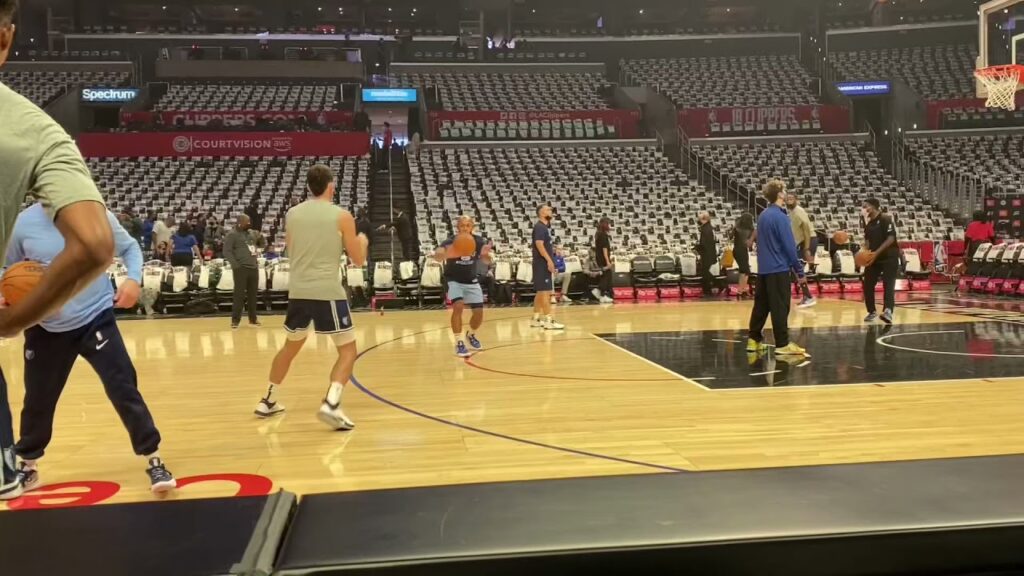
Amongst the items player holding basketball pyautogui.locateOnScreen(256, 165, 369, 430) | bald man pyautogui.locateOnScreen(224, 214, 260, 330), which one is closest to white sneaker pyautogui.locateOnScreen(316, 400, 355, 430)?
player holding basketball pyautogui.locateOnScreen(256, 165, 369, 430)

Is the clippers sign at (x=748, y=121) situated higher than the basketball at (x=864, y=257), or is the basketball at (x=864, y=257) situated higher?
the clippers sign at (x=748, y=121)

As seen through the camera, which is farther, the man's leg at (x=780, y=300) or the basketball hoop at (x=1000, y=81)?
the basketball hoop at (x=1000, y=81)

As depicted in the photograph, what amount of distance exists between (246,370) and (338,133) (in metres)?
16.4

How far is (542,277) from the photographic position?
943 centimetres

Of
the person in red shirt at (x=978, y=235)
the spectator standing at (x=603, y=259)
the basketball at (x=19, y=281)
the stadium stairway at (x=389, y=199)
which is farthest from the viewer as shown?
the stadium stairway at (x=389, y=199)

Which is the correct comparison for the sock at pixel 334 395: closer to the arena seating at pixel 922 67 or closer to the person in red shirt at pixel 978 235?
the person in red shirt at pixel 978 235

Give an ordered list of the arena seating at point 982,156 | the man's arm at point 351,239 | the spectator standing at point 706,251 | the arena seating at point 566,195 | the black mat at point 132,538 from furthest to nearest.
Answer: the arena seating at point 982,156 < the arena seating at point 566,195 < the spectator standing at point 706,251 < the man's arm at point 351,239 < the black mat at point 132,538

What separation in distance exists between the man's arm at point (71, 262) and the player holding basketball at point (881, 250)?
892cm

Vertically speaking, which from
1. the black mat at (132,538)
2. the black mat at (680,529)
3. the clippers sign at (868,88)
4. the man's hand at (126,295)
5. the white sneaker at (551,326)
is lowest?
the white sneaker at (551,326)

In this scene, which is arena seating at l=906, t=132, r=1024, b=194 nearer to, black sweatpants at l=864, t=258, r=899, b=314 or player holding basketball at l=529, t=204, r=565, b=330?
black sweatpants at l=864, t=258, r=899, b=314

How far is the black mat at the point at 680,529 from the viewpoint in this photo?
1661 mm

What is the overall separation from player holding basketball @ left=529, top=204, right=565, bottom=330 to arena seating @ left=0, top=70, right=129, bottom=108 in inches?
919

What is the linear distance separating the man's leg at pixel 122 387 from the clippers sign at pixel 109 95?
85.1 ft

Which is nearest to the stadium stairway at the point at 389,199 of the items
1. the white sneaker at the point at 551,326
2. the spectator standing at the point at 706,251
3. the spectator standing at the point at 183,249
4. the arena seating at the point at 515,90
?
the spectator standing at the point at 183,249
